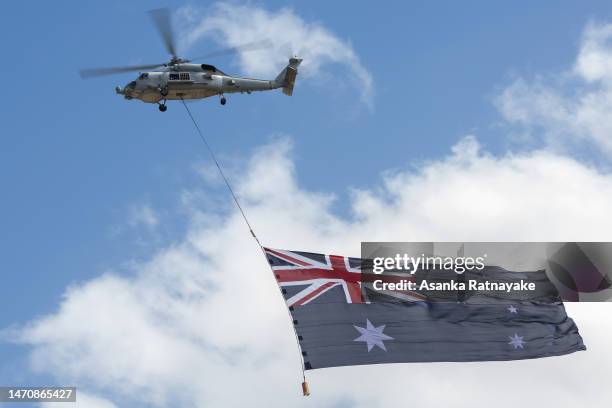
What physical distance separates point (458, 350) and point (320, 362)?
6339 mm

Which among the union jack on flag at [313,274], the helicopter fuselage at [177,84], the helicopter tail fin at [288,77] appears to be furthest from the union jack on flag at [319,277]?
the helicopter tail fin at [288,77]

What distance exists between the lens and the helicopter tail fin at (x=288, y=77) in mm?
A: 73688

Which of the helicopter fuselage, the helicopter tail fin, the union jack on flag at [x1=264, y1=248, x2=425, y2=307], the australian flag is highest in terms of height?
the helicopter tail fin

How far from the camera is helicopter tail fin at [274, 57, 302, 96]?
73.7m

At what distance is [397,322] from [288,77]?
29.4 m

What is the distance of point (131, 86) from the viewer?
69438 mm

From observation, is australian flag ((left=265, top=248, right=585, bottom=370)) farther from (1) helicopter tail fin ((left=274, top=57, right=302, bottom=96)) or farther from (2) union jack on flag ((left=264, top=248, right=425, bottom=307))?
(1) helicopter tail fin ((left=274, top=57, right=302, bottom=96))

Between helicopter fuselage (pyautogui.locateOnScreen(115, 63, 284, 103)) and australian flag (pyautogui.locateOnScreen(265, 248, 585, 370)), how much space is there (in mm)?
22490

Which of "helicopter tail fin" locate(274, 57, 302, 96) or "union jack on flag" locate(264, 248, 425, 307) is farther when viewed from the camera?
"helicopter tail fin" locate(274, 57, 302, 96)

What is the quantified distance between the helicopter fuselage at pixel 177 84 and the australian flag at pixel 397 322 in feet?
73.8

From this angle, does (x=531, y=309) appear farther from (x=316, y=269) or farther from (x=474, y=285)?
(x=316, y=269)

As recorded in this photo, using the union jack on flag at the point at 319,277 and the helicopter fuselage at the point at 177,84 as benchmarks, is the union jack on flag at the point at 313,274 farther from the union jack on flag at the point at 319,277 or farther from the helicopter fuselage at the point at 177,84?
the helicopter fuselage at the point at 177,84

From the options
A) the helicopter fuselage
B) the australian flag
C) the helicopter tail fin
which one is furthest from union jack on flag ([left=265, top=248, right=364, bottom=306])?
the helicopter tail fin

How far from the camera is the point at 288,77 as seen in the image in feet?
243
